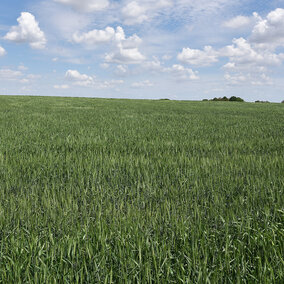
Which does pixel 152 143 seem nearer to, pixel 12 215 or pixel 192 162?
pixel 192 162

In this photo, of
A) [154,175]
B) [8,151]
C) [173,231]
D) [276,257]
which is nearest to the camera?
[276,257]

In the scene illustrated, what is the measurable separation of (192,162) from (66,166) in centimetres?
216

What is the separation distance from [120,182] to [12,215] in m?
1.50

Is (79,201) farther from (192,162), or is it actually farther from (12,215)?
(192,162)

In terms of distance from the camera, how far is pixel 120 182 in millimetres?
3932

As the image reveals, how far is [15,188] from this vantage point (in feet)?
12.5

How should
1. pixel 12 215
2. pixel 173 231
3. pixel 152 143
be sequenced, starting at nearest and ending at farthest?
pixel 173 231 → pixel 12 215 → pixel 152 143

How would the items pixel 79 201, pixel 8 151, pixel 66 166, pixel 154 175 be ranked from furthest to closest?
1. pixel 8 151
2. pixel 66 166
3. pixel 154 175
4. pixel 79 201

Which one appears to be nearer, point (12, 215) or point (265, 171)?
point (12, 215)

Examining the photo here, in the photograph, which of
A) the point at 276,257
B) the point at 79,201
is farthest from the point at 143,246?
the point at 79,201

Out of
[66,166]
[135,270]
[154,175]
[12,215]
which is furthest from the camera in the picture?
[66,166]

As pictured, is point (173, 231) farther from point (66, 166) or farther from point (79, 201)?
point (66, 166)

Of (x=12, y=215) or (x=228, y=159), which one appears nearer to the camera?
(x=12, y=215)

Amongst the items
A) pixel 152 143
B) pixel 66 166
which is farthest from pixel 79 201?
pixel 152 143
